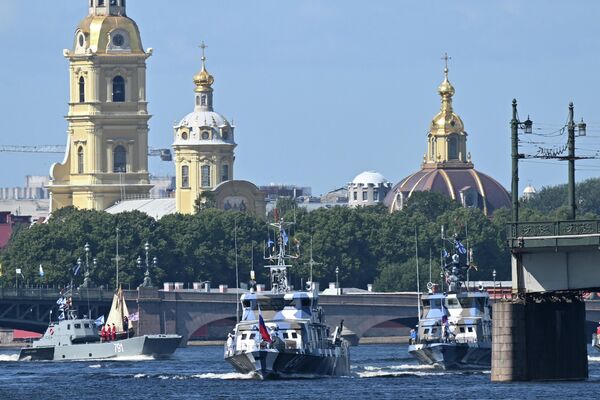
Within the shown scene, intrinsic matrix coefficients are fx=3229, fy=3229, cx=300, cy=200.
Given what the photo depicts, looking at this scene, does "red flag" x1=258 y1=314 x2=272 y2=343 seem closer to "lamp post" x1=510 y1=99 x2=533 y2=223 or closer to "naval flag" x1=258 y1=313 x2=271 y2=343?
"naval flag" x1=258 y1=313 x2=271 y2=343

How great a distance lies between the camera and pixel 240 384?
442 feet

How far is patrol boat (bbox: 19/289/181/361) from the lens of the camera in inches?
6934

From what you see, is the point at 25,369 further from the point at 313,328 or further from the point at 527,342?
the point at 527,342

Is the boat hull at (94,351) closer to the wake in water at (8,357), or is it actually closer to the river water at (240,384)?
the wake in water at (8,357)

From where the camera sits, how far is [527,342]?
4702 inches

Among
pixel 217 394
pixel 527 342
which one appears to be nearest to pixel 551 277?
pixel 527 342

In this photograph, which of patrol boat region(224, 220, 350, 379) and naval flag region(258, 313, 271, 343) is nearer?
naval flag region(258, 313, 271, 343)

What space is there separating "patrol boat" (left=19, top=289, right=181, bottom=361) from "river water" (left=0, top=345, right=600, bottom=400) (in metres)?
5.52

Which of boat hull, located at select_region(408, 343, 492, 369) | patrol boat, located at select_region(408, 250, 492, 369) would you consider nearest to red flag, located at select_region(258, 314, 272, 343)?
boat hull, located at select_region(408, 343, 492, 369)

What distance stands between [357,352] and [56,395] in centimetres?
6087

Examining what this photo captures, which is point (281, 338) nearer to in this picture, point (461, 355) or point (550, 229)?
point (461, 355)

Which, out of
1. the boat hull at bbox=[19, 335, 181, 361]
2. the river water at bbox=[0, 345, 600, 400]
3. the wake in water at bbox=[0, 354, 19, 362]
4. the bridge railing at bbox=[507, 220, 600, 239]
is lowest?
the river water at bbox=[0, 345, 600, 400]

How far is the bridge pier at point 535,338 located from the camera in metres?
120

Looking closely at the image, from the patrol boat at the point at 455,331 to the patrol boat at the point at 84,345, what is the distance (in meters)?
21.7
